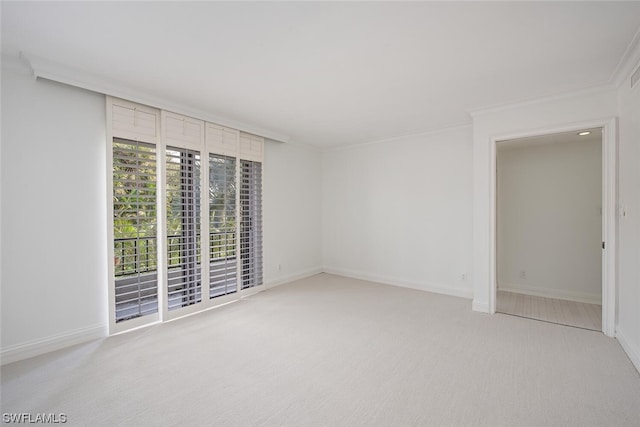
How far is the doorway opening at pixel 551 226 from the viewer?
3920mm

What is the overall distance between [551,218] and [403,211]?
2.08 m

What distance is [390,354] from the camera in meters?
2.59

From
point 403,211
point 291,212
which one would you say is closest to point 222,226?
point 291,212

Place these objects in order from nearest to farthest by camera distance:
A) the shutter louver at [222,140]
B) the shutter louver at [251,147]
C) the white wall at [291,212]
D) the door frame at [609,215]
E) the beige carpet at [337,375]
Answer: the beige carpet at [337,375] → the door frame at [609,215] → the shutter louver at [222,140] → the shutter louver at [251,147] → the white wall at [291,212]

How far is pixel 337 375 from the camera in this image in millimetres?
2264

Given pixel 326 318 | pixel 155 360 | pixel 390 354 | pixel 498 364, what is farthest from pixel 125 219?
pixel 498 364

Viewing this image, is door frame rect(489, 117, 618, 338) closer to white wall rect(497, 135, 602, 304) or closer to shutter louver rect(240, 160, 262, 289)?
white wall rect(497, 135, 602, 304)

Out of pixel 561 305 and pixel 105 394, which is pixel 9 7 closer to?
pixel 105 394

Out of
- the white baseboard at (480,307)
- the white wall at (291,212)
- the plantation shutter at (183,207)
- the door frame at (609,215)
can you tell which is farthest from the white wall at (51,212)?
the door frame at (609,215)

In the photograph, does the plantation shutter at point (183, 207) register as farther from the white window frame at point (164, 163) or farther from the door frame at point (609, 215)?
the door frame at point (609, 215)

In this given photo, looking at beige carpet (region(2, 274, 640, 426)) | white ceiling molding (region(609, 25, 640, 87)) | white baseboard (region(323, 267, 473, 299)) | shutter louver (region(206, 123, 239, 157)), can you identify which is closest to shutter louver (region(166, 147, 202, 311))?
shutter louver (region(206, 123, 239, 157))

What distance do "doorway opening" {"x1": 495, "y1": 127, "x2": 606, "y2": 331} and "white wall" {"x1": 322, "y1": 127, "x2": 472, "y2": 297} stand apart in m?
0.61

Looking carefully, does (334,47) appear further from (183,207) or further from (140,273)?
(140,273)

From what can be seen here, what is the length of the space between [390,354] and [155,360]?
2031mm
